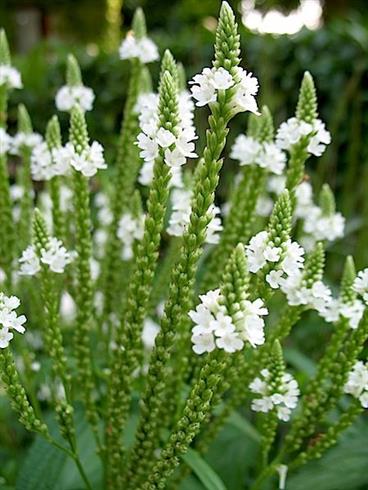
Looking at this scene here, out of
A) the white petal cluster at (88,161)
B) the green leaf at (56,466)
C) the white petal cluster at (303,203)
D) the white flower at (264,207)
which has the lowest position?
the green leaf at (56,466)

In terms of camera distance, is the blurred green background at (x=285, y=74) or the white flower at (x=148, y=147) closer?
the white flower at (x=148, y=147)

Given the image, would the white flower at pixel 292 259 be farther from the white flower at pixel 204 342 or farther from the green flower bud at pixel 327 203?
the green flower bud at pixel 327 203

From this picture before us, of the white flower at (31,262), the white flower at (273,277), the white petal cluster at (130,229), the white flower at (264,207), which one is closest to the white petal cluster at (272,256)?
the white flower at (273,277)

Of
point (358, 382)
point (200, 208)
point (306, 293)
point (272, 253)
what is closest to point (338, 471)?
point (358, 382)

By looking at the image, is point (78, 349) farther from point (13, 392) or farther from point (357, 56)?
point (357, 56)

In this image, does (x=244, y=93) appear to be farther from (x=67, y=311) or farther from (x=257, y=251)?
(x=67, y=311)

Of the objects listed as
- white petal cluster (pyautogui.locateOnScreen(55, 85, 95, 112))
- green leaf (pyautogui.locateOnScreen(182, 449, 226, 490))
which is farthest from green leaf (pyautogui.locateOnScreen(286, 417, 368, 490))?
white petal cluster (pyautogui.locateOnScreen(55, 85, 95, 112))

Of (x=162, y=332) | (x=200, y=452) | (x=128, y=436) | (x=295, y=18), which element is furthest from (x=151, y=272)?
(x=295, y=18)

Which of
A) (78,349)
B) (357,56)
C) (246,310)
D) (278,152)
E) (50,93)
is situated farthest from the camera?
(50,93)
